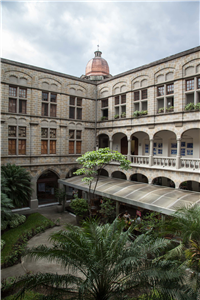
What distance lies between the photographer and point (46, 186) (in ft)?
69.6

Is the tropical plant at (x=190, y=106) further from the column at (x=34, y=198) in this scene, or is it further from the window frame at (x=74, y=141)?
the column at (x=34, y=198)

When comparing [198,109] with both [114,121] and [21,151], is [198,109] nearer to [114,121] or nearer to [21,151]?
[114,121]

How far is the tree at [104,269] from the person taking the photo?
16.9ft

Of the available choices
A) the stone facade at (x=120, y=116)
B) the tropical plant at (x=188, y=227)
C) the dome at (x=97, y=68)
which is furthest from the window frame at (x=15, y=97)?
the tropical plant at (x=188, y=227)

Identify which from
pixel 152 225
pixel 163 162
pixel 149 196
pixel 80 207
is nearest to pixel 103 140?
pixel 163 162

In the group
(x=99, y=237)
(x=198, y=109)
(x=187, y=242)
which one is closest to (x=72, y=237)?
(x=99, y=237)

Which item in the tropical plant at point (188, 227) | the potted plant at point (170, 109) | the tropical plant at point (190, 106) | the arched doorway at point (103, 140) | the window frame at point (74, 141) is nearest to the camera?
the tropical plant at point (188, 227)

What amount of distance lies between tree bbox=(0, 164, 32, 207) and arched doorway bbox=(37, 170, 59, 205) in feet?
15.5

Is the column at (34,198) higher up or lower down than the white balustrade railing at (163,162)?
lower down

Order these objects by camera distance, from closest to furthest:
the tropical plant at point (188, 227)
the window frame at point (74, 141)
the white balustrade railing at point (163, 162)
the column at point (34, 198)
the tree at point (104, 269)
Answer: the tree at point (104, 269) < the tropical plant at point (188, 227) < the white balustrade railing at point (163, 162) < the column at point (34, 198) < the window frame at point (74, 141)

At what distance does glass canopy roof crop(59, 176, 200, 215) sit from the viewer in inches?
460

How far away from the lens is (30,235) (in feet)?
43.1

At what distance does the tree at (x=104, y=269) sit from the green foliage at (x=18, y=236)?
18.2 feet

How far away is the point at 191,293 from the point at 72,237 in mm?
3482
